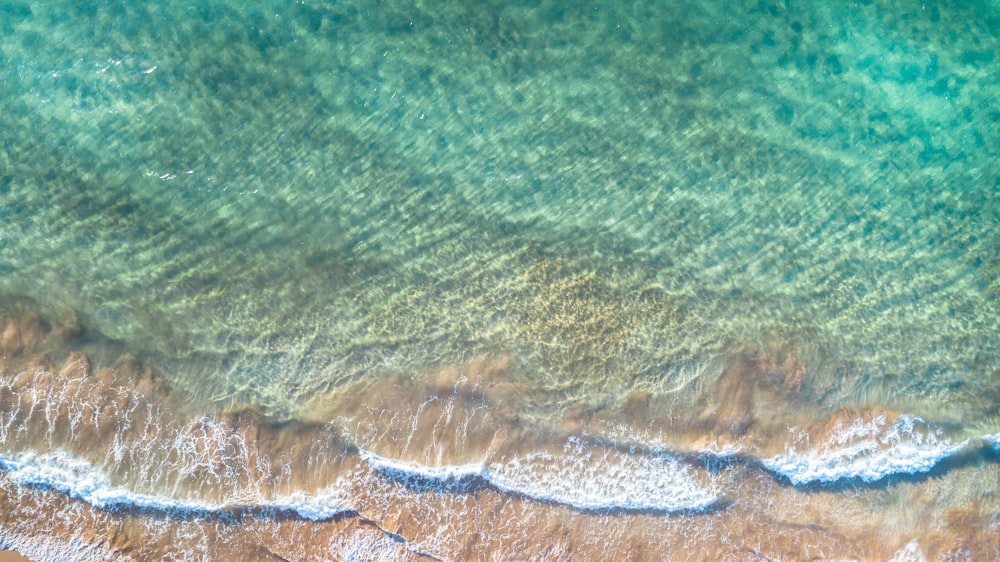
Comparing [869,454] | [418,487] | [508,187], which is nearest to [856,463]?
[869,454]

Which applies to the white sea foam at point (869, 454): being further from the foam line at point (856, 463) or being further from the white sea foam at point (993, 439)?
the white sea foam at point (993, 439)

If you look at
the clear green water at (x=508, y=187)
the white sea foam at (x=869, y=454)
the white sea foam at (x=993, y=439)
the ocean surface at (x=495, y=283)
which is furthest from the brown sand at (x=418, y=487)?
the clear green water at (x=508, y=187)

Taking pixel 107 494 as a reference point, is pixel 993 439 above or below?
below

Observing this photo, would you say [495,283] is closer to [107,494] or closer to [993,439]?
[107,494]

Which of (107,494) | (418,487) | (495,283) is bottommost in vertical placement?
(418,487)

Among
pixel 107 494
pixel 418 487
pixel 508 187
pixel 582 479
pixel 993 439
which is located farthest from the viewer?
pixel 508 187

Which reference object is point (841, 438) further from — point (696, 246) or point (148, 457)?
point (148, 457)

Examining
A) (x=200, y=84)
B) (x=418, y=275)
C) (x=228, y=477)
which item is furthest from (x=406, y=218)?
(x=228, y=477)

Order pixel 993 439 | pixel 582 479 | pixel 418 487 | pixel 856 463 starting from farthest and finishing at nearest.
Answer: pixel 993 439, pixel 856 463, pixel 582 479, pixel 418 487
